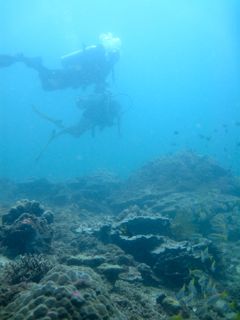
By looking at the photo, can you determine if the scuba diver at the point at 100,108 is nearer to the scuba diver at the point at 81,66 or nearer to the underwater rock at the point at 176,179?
the scuba diver at the point at 81,66

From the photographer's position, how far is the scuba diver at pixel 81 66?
23125 mm

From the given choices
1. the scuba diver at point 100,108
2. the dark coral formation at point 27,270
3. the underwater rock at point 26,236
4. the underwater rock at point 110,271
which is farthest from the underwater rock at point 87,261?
the scuba diver at point 100,108

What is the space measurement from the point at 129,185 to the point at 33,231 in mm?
14415

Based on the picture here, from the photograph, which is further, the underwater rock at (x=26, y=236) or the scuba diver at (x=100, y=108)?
the scuba diver at (x=100, y=108)

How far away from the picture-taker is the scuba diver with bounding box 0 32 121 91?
23.1 m

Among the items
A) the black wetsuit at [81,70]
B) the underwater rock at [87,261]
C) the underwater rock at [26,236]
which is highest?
the black wetsuit at [81,70]

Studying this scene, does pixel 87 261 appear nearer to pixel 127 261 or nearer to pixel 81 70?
pixel 127 261

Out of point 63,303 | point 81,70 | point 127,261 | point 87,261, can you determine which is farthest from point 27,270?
point 81,70

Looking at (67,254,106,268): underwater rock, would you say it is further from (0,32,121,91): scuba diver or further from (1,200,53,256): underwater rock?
(0,32,121,91): scuba diver

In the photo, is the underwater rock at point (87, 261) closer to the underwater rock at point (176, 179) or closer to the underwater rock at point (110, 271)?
the underwater rock at point (110, 271)

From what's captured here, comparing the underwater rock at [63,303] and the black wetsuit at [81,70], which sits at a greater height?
the black wetsuit at [81,70]

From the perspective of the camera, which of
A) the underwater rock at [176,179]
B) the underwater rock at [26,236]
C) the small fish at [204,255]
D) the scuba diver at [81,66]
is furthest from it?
the scuba diver at [81,66]

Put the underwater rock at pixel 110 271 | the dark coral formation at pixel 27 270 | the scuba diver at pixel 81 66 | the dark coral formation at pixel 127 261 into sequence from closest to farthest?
the dark coral formation at pixel 127 261 → the dark coral formation at pixel 27 270 → the underwater rock at pixel 110 271 → the scuba diver at pixel 81 66

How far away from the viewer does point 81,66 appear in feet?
77.0
